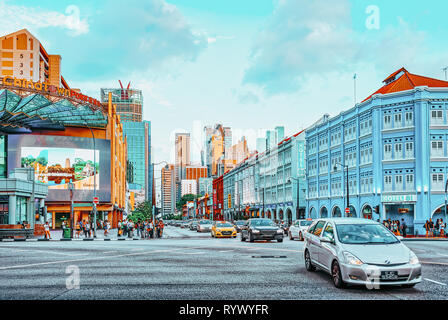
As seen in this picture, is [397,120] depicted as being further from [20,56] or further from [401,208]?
[20,56]

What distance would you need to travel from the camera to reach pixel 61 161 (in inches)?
3162

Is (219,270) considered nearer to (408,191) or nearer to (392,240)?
(392,240)

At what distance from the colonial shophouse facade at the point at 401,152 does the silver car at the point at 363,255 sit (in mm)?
37139

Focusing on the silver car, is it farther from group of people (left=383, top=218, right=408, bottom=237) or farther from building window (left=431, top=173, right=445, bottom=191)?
building window (left=431, top=173, right=445, bottom=191)

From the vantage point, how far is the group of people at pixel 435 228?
45.6 m

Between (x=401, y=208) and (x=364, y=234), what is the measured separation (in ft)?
138

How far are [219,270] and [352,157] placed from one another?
46147 millimetres

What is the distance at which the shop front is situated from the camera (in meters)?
50.0

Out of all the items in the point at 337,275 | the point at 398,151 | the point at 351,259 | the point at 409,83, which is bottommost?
the point at 337,275

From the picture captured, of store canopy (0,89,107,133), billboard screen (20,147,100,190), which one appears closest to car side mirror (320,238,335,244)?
store canopy (0,89,107,133)

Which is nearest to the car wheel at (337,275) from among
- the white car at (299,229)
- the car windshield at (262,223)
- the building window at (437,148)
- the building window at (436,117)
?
the car windshield at (262,223)

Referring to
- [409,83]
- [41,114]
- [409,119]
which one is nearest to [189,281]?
[409,119]
